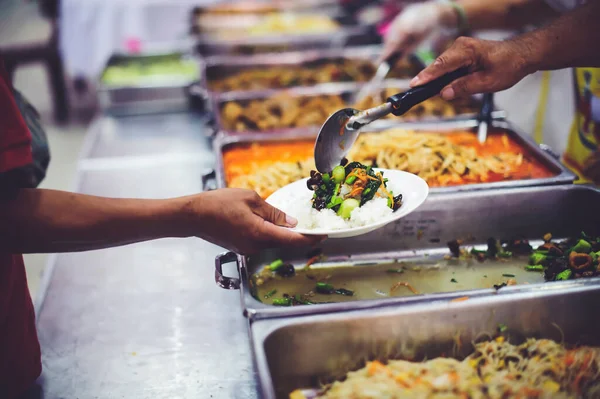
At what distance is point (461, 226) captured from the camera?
8.11 feet

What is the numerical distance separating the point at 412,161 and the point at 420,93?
0.62 meters

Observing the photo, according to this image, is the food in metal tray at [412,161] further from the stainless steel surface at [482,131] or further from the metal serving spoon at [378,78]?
the metal serving spoon at [378,78]

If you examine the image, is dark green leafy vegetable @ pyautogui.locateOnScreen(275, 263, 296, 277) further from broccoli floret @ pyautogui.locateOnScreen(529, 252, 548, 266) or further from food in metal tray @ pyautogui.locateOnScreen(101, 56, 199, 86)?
food in metal tray @ pyautogui.locateOnScreen(101, 56, 199, 86)

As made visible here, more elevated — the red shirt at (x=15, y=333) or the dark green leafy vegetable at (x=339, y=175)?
the dark green leafy vegetable at (x=339, y=175)

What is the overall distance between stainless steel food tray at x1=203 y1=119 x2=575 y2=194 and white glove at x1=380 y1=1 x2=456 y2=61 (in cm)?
56

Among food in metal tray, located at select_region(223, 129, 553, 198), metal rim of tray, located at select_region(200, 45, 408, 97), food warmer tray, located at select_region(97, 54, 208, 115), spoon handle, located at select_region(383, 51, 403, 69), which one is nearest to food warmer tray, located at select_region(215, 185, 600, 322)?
food in metal tray, located at select_region(223, 129, 553, 198)

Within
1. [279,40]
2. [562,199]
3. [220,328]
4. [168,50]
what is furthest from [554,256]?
[168,50]

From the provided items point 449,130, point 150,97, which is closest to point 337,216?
point 449,130

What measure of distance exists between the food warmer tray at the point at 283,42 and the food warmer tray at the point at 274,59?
164 mm

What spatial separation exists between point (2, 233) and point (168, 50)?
4295 millimetres

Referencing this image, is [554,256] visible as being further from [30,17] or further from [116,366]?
[30,17]

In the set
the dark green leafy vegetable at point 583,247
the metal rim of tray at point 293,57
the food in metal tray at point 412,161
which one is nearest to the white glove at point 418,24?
the food in metal tray at point 412,161

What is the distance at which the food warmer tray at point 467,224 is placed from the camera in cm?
239

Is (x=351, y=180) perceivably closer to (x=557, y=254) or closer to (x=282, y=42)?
(x=557, y=254)
